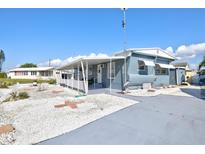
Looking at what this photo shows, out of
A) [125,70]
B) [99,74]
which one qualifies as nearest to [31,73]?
[99,74]

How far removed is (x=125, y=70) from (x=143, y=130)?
360 inches

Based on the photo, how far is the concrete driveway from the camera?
3795 mm

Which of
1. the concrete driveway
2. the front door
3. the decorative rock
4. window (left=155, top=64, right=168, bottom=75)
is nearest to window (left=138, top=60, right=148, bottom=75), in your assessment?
window (left=155, top=64, right=168, bottom=75)

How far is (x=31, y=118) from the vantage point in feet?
19.2

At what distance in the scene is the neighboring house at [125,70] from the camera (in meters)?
13.1

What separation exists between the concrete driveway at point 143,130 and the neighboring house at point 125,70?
6.69 metres

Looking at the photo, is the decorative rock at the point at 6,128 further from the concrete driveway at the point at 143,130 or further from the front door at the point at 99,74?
the front door at the point at 99,74

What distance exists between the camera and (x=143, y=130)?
4453mm

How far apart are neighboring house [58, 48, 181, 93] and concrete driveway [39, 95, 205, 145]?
263 inches

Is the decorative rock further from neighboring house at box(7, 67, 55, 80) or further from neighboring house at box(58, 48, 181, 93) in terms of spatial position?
neighboring house at box(7, 67, 55, 80)

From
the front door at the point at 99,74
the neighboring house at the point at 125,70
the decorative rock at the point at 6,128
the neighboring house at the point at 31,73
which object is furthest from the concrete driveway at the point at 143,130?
the neighboring house at the point at 31,73

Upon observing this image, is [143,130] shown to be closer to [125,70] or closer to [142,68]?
[125,70]
